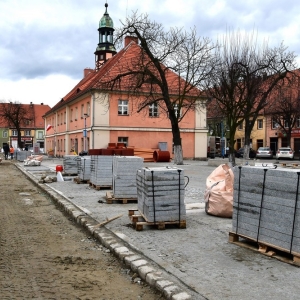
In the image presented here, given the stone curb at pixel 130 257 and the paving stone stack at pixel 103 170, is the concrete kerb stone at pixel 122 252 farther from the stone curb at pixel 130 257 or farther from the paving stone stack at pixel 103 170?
the paving stone stack at pixel 103 170

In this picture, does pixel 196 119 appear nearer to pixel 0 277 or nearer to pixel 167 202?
pixel 167 202

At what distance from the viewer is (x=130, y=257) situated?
551cm

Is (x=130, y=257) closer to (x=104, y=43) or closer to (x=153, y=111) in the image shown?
(x=153, y=111)

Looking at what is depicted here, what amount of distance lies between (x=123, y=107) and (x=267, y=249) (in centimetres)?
3367

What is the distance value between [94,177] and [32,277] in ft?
29.3

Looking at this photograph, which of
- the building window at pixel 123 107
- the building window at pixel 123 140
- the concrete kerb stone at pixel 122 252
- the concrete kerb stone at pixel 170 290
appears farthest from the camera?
the building window at pixel 123 107

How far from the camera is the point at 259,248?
5594 millimetres

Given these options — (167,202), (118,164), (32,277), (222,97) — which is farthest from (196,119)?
(32,277)

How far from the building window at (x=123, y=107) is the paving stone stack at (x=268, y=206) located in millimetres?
32733

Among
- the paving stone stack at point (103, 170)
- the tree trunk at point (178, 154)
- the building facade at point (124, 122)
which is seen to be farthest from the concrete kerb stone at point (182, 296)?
the building facade at point (124, 122)

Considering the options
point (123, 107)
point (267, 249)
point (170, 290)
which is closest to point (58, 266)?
point (170, 290)

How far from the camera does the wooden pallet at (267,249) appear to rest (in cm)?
506

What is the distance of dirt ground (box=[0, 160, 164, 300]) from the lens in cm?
447

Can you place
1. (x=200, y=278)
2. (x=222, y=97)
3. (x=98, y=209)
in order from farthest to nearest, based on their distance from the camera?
(x=222, y=97)
(x=98, y=209)
(x=200, y=278)
